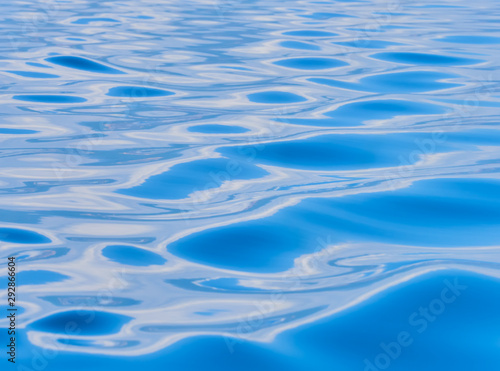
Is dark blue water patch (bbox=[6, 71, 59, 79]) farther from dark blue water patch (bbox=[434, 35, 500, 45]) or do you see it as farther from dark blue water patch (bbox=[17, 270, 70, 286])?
dark blue water patch (bbox=[434, 35, 500, 45])

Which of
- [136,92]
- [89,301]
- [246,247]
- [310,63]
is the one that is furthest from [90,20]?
[89,301]

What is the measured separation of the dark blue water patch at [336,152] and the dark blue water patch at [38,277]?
1.05 metres

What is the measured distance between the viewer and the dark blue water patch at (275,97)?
3635 mm

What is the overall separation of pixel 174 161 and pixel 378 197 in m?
0.72

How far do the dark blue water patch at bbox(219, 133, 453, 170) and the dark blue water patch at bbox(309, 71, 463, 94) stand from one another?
3.10 ft

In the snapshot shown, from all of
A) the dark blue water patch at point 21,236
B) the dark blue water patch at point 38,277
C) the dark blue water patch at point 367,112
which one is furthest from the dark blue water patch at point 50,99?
the dark blue water patch at point 38,277

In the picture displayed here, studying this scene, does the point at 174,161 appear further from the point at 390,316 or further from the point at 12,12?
the point at 12,12

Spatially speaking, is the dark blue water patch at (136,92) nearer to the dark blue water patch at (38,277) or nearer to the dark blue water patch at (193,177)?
the dark blue water patch at (193,177)

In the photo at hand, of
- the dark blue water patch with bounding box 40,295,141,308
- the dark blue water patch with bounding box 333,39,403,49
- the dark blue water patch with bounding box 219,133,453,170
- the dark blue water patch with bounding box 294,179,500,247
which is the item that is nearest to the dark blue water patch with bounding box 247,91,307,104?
the dark blue water patch with bounding box 219,133,453,170

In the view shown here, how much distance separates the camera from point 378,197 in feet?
7.59

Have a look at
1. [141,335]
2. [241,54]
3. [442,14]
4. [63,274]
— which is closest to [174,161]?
[63,274]

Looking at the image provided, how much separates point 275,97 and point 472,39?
7.52 ft

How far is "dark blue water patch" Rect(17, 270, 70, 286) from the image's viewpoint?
1739 mm

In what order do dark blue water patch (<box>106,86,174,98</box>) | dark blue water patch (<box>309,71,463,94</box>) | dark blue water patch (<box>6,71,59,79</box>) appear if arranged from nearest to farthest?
dark blue water patch (<box>106,86,174,98</box>) < dark blue water patch (<box>309,71,463,94</box>) < dark blue water patch (<box>6,71,59,79</box>)
